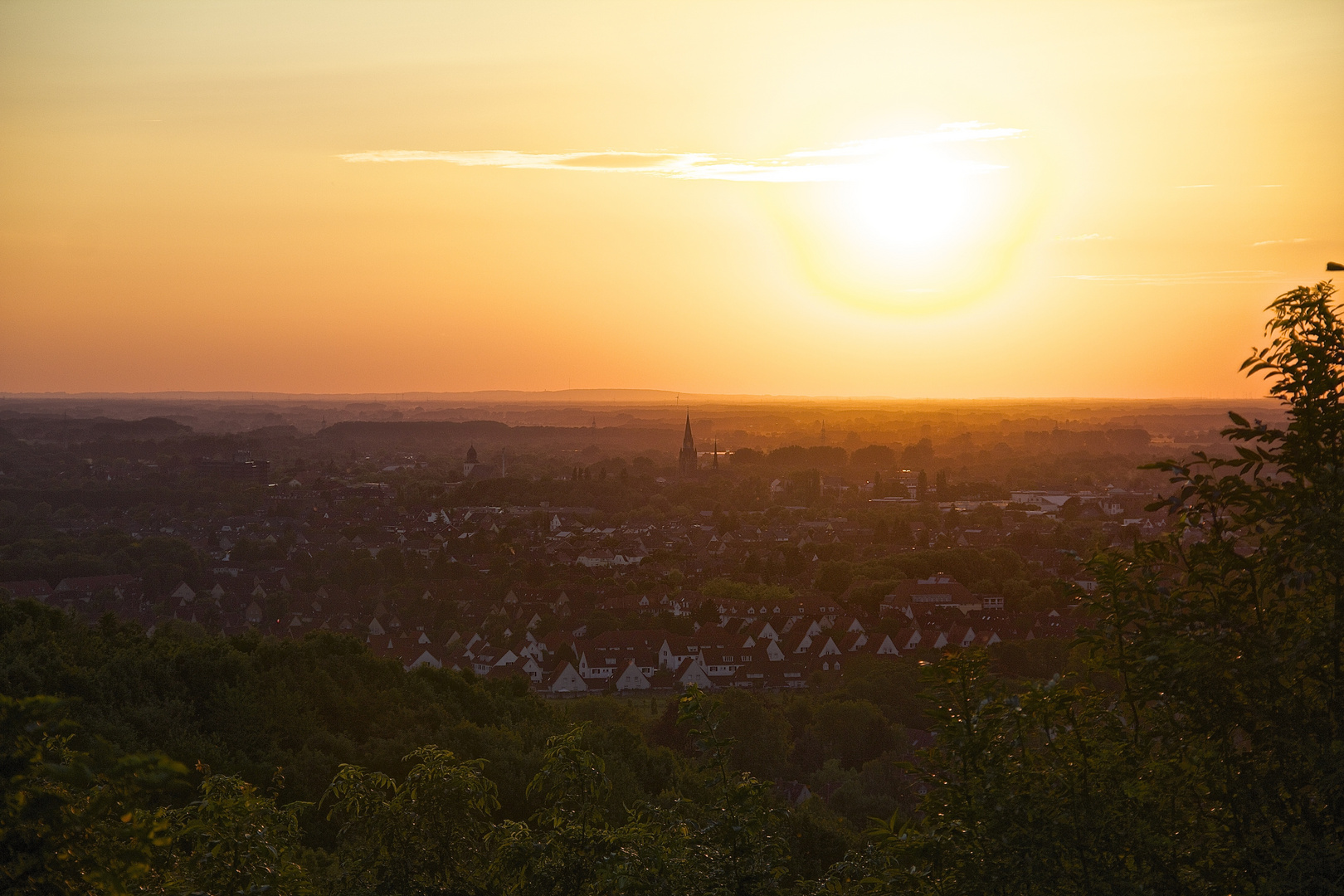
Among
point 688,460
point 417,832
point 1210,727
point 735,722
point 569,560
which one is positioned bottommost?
point 569,560

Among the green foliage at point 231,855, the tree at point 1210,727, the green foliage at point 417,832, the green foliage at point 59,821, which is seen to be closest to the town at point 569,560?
the tree at point 1210,727

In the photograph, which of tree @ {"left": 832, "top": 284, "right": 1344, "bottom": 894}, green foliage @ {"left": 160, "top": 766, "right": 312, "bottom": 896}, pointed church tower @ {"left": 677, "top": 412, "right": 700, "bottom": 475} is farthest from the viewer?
pointed church tower @ {"left": 677, "top": 412, "right": 700, "bottom": 475}

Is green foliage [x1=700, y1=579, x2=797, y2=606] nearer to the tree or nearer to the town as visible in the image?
the town

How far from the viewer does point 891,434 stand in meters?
190

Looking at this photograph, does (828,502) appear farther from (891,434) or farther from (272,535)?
(891,434)

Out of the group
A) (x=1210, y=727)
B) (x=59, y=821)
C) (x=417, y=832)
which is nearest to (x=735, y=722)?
(x=417, y=832)

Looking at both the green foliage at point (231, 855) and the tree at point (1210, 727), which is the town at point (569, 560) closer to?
the tree at point (1210, 727)

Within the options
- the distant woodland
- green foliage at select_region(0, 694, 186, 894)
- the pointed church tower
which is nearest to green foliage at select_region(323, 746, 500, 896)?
the distant woodland

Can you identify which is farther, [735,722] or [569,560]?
[569,560]

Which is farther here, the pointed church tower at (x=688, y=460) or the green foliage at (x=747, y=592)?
the pointed church tower at (x=688, y=460)

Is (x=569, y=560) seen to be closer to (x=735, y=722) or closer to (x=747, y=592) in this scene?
(x=747, y=592)

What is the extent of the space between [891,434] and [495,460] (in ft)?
251

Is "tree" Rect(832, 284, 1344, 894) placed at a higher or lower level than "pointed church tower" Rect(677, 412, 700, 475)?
higher

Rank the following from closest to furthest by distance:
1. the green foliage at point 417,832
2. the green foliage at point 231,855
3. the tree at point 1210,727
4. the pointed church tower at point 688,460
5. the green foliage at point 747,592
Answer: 1. the tree at point 1210,727
2. the green foliage at point 231,855
3. the green foliage at point 417,832
4. the green foliage at point 747,592
5. the pointed church tower at point 688,460
